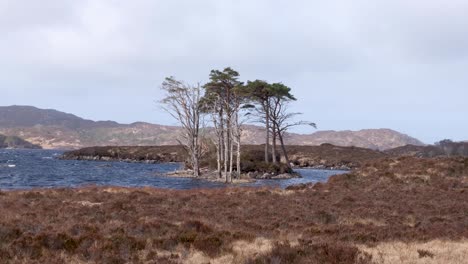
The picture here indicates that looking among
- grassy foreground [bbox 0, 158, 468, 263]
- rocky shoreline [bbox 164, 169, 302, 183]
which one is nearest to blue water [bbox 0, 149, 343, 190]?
rocky shoreline [bbox 164, 169, 302, 183]

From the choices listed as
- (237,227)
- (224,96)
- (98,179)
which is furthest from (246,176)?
(237,227)

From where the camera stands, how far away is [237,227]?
53.4ft

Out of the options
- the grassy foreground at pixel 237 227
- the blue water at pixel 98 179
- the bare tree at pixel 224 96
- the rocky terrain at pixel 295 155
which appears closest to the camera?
the grassy foreground at pixel 237 227

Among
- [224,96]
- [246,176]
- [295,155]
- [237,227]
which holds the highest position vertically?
[224,96]

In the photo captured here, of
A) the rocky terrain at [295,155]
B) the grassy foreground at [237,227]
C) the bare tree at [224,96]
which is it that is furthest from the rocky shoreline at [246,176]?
the rocky terrain at [295,155]

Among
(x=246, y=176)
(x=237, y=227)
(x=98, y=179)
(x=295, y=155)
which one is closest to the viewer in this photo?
(x=237, y=227)

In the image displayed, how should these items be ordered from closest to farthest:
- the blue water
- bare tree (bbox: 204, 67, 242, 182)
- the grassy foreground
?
the grassy foreground → the blue water → bare tree (bbox: 204, 67, 242, 182)

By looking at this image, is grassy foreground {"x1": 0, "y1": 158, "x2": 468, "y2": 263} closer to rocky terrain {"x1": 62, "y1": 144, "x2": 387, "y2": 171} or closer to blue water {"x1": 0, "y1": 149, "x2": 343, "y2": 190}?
blue water {"x1": 0, "y1": 149, "x2": 343, "y2": 190}

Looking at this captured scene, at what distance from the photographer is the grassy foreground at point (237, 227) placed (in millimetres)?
11367

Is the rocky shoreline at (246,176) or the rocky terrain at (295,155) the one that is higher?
the rocky terrain at (295,155)

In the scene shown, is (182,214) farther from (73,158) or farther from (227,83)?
(73,158)

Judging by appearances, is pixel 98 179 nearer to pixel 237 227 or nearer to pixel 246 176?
pixel 246 176

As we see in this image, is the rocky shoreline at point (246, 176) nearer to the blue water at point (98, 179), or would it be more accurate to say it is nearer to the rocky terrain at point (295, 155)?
the blue water at point (98, 179)

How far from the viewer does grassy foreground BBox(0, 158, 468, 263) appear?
1137cm
